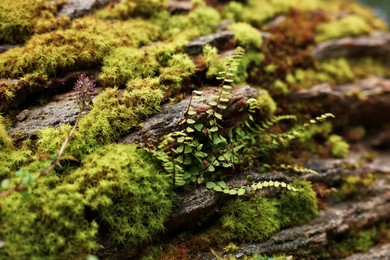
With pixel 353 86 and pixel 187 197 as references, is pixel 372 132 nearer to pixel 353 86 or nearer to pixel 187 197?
pixel 353 86

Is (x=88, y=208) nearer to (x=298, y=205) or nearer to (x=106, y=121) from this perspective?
(x=106, y=121)

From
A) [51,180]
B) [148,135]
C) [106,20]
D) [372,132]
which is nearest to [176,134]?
[148,135]

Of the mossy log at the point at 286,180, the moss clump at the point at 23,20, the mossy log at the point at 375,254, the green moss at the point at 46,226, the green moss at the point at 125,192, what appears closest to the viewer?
the green moss at the point at 46,226

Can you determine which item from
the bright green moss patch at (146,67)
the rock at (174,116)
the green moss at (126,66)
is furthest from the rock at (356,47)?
the green moss at (126,66)

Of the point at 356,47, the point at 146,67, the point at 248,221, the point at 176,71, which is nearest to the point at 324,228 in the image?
the point at 248,221

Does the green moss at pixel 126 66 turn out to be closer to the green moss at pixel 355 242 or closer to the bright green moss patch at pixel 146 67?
the bright green moss patch at pixel 146 67
